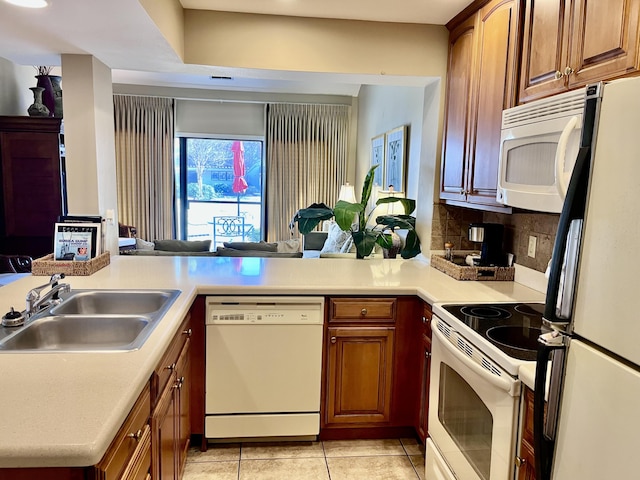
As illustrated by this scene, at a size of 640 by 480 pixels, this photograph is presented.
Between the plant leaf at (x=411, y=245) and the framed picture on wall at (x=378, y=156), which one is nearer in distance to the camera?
the plant leaf at (x=411, y=245)

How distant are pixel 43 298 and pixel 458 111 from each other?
7.48ft

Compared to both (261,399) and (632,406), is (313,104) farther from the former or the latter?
(632,406)

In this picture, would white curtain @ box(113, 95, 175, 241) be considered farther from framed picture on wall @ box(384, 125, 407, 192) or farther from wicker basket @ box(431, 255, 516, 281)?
wicker basket @ box(431, 255, 516, 281)

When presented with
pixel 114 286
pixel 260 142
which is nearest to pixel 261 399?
pixel 114 286

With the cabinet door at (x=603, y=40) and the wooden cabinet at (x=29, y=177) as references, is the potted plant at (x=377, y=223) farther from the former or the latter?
the wooden cabinet at (x=29, y=177)

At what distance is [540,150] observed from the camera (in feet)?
5.63

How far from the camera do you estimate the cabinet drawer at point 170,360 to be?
5.07ft

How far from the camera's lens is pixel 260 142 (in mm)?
7121

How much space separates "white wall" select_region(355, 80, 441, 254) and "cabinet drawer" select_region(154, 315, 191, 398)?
1706 millimetres

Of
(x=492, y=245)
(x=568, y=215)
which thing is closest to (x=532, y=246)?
(x=492, y=245)

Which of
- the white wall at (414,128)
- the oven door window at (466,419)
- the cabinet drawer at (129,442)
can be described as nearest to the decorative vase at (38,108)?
the white wall at (414,128)

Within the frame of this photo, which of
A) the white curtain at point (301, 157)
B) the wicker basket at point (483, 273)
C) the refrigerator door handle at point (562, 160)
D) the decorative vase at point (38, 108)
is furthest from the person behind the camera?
the white curtain at point (301, 157)

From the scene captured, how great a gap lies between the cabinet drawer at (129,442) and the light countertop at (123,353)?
61 mm

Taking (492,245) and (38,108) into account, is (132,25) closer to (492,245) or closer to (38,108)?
(492,245)
